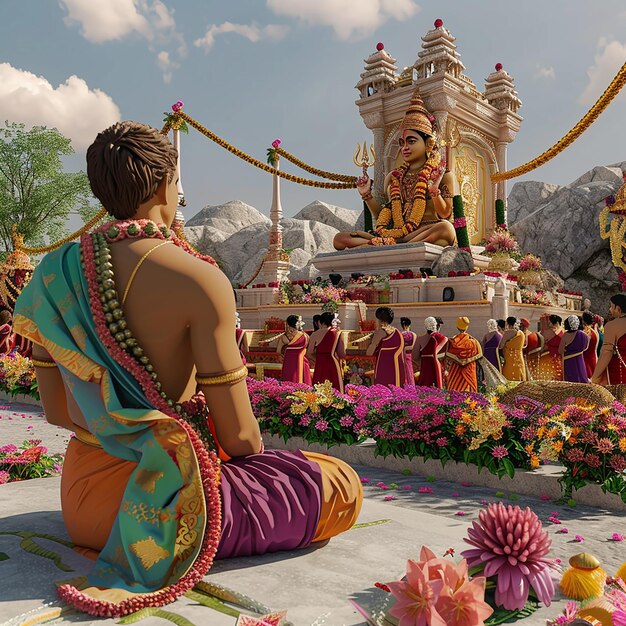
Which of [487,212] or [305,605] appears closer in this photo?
[305,605]

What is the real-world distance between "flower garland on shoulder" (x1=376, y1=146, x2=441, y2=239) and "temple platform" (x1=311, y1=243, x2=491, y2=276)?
1860mm

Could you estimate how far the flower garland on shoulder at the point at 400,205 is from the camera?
2527cm

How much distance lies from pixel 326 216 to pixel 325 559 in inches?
1991

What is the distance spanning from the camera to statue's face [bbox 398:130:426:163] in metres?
25.0

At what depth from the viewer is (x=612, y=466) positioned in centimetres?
520

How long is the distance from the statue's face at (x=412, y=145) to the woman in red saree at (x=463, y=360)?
15.9 meters

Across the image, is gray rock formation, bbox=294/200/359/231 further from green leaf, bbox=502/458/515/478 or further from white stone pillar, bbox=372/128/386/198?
green leaf, bbox=502/458/515/478

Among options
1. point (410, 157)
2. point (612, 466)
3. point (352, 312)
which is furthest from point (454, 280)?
point (612, 466)

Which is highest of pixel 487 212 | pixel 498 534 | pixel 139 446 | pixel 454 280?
pixel 487 212

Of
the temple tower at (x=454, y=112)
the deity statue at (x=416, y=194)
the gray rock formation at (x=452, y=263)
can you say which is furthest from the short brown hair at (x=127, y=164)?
the temple tower at (x=454, y=112)

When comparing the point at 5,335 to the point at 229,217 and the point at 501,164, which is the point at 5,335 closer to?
the point at 501,164

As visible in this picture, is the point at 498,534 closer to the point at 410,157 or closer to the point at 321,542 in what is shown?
the point at 321,542

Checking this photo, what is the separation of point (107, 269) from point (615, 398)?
20.2ft

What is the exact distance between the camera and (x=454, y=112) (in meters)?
27.3
